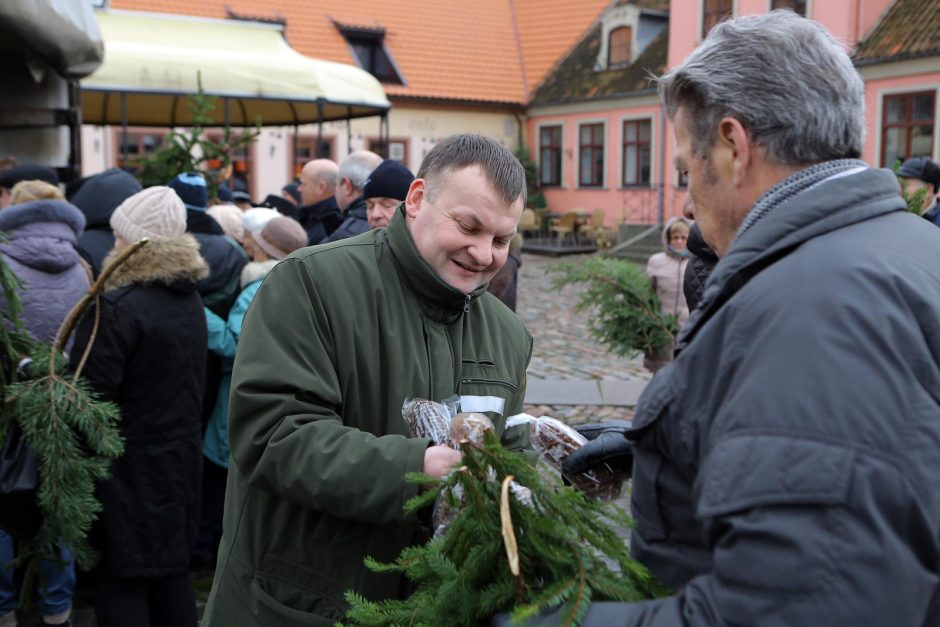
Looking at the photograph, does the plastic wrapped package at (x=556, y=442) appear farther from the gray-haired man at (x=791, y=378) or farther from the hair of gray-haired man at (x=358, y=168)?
the hair of gray-haired man at (x=358, y=168)

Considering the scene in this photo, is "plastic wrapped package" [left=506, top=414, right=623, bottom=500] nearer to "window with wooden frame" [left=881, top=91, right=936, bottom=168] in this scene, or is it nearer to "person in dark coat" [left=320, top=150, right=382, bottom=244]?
"person in dark coat" [left=320, top=150, right=382, bottom=244]

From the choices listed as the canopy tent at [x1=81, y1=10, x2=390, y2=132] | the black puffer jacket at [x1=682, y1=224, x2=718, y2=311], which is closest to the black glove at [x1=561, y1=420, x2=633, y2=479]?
the black puffer jacket at [x1=682, y1=224, x2=718, y2=311]

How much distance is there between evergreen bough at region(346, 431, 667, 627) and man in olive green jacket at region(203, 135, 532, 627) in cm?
38

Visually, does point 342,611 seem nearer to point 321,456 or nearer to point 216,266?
point 321,456

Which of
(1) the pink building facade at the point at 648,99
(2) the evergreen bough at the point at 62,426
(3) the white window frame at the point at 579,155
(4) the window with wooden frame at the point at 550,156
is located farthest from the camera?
(4) the window with wooden frame at the point at 550,156

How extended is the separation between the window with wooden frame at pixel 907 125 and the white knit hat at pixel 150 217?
1901cm

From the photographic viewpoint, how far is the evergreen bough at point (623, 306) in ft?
20.6

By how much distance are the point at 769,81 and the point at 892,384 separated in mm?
489

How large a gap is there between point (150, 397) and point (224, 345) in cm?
81

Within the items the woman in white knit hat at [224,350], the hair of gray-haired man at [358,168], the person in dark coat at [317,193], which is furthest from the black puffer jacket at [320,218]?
the woman in white knit hat at [224,350]

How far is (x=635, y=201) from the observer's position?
26.9 meters

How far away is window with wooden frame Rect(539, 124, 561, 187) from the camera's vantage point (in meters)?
29.5

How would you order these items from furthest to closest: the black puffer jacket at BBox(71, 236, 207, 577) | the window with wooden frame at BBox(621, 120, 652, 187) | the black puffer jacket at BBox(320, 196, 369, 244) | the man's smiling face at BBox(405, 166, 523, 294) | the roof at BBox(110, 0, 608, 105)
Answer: the roof at BBox(110, 0, 608, 105) < the window with wooden frame at BBox(621, 120, 652, 187) < the black puffer jacket at BBox(320, 196, 369, 244) < the black puffer jacket at BBox(71, 236, 207, 577) < the man's smiling face at BBox(405, 166, 523, 294)

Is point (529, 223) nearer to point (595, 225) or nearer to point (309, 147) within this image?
point (595, 225)
